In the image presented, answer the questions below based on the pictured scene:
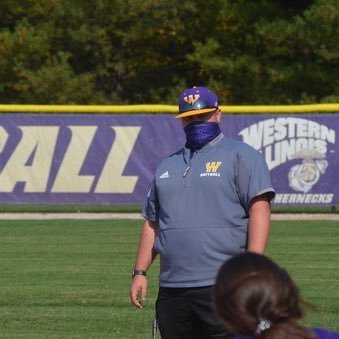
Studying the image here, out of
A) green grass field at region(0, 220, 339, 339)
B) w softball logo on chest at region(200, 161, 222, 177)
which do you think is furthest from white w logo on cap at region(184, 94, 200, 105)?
green grass field at region(0, 220, 339, 339)

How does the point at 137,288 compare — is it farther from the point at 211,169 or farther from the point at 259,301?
the point at 259,301

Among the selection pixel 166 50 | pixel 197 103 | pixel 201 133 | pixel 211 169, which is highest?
pixel 197 103

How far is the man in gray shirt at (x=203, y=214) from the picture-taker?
5.99 meters

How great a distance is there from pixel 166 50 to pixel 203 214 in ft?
103

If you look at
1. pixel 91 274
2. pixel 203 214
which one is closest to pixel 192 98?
pixel 203 214

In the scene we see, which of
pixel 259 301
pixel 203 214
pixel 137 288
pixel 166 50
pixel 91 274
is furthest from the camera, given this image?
pixel 166 50

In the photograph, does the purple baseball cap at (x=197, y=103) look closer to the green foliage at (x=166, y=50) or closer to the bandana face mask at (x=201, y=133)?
the bandana face mask at (x=201, y=133)

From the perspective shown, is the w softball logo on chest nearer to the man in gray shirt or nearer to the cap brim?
the man in gray shirt

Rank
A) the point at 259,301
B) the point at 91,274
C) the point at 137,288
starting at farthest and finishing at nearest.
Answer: the point at 91,274
the point at 137,288
the point at 259,301

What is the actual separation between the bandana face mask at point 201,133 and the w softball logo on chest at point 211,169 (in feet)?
0.44

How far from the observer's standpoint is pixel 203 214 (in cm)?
603

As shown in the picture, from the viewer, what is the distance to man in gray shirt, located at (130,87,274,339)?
5988 mm

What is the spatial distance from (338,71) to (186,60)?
19.7ft

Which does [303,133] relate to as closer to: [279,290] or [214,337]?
[214,337]
